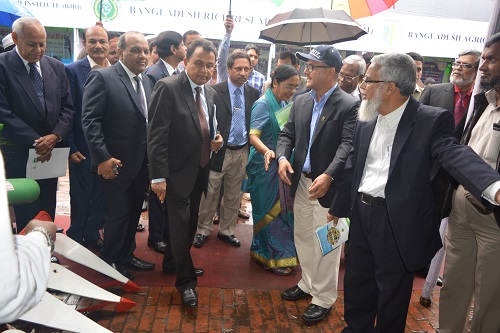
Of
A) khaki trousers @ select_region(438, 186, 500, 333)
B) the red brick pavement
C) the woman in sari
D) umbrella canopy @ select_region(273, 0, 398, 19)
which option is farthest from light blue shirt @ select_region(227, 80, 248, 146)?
khaki trousers @ select_region(438, 186, 500, 333)

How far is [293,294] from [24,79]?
296 centimetres

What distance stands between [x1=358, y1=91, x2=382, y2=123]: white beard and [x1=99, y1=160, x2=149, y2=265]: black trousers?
1.98 m

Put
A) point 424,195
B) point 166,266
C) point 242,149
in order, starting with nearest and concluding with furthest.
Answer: point 424,195 → point 166,266 → point 242,149

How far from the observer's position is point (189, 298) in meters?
3.20

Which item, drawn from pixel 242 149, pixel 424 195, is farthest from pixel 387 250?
pixel 242 149

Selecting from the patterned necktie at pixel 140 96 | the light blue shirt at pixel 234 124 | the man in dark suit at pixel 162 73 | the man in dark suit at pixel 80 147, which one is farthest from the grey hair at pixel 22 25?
the light blue shirt at pixel 234 124

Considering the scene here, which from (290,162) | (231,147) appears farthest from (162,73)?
(290,162)

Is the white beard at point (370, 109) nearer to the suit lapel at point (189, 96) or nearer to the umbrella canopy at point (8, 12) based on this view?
the suit lapel at point (189, 96)

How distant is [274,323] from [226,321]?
0.37 metres

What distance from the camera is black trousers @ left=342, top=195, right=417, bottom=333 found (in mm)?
2455

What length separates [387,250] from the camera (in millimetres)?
2451

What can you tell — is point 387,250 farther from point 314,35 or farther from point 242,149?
point 314,35

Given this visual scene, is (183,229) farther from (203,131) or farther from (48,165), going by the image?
(48,165)

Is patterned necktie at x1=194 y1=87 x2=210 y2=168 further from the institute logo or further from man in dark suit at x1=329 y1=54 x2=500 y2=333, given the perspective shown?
the institute logo
